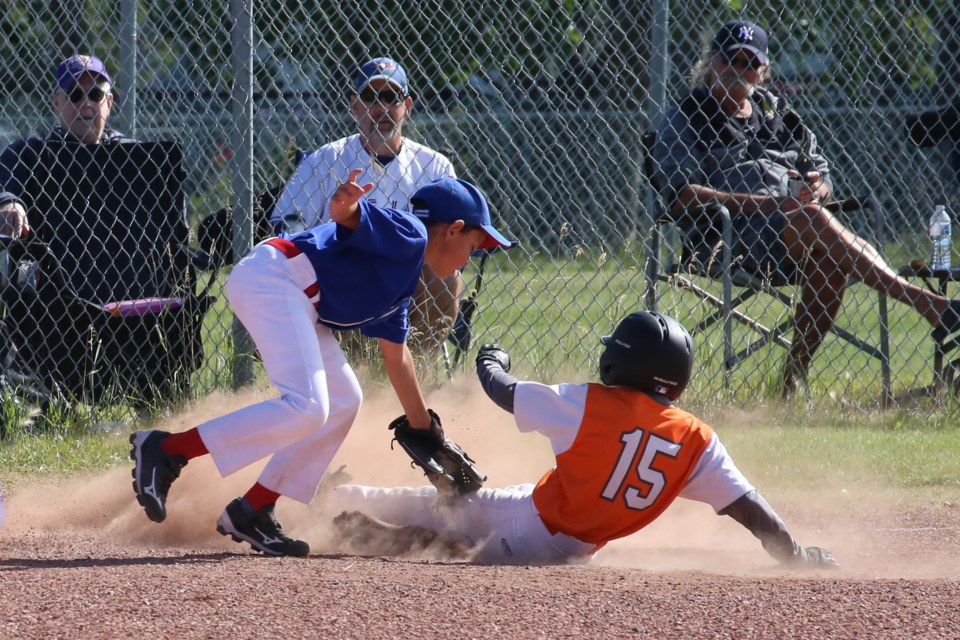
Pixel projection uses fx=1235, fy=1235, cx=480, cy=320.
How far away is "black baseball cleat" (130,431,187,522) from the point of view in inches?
150

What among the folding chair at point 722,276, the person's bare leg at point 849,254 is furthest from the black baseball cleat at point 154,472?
the person's bare leg at point 849,254

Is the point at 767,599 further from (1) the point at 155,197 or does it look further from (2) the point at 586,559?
(1) the point at 155,197

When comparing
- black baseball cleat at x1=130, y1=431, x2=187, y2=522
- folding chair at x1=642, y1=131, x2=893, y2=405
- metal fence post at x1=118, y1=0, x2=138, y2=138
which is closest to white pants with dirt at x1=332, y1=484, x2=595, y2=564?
black baseball cleat at x1=130, y1=431, x2=187, y2=522

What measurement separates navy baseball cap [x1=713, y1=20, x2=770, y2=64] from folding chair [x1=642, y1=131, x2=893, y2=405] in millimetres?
598

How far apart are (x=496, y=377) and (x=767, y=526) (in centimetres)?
97

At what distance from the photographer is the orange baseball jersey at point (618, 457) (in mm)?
3766

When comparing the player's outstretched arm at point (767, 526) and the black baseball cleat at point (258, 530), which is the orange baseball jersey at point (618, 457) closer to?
the player's outstretched arm at point (767, 526)

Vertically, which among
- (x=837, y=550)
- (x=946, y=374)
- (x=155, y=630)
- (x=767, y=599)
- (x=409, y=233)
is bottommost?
(x=946, y=374)

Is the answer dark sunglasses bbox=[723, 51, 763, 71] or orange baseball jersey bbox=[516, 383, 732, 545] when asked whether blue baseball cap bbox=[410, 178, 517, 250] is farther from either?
dark sunglasses bbox=[723, 51, 763, 71]

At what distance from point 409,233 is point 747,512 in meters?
1.37

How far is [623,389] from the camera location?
3.87m

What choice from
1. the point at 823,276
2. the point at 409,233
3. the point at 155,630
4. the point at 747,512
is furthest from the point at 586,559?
the point at 823,276

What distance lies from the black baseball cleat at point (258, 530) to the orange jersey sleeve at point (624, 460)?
0.91m

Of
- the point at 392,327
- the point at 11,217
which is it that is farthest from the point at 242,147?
the point at 392,327
